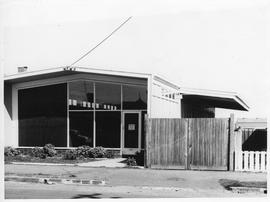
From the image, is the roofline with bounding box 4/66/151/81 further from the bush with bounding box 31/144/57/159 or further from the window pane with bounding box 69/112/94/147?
the bush with bounding box 31/144/57/159

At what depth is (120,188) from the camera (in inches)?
420

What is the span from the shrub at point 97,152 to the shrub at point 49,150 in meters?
1.70

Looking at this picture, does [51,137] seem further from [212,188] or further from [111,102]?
[212,188]

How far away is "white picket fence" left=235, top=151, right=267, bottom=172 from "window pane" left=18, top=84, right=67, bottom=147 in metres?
7.71

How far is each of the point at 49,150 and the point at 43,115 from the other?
66.2 inches

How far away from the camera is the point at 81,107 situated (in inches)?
700

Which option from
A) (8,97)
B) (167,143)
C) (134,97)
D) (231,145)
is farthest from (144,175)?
(8,97)

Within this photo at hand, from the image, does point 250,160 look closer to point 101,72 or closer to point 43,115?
point 101,72

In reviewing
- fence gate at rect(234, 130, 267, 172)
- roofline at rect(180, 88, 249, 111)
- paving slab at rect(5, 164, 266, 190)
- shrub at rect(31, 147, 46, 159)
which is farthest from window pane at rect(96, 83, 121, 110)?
fence gate at rect(234, 130, 267, 172)

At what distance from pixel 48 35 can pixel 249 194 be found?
24.5ft

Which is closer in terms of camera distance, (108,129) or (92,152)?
(92,152)

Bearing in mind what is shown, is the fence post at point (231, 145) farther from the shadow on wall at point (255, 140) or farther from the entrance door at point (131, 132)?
the entrance door at point (131, 132)

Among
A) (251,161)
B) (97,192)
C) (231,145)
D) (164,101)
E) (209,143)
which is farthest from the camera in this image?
(164,101)

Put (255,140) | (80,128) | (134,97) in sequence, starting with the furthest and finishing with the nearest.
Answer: (80,128)
(134,97)
(255,140)
